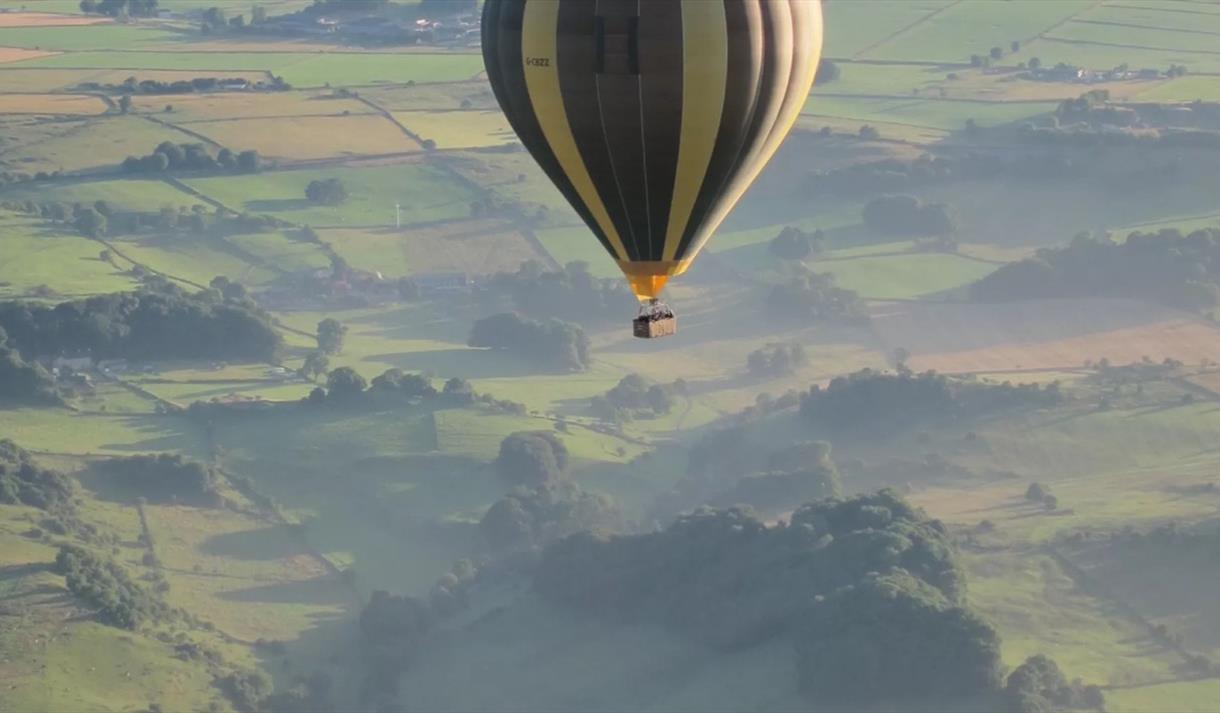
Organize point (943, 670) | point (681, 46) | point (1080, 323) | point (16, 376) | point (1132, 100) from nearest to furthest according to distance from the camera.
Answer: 1. point (681, 46)
2. point (943, 670)
3. point (16, 376)
4. point (1080, 323)
5. point (1132, 100)

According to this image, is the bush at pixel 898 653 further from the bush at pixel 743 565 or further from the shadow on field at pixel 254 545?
the shadow on field at pixel 254 545

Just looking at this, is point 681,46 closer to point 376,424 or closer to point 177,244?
point 376,424

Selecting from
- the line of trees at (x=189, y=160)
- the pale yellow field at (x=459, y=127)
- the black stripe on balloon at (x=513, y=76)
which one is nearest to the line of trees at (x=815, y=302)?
the pale yellow field at (x=459, y=127)

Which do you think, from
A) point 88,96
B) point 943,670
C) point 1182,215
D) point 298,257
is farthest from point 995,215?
point 943,670

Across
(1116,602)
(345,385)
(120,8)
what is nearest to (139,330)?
(345,385)

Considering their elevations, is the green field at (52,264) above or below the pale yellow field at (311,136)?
below

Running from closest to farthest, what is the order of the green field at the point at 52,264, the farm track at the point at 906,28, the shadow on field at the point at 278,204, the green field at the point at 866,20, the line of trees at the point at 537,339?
1. the line of trees at the point at 537,339
2. the green field at the point at 52,264
3. the shadow on field at the point at 278,204
4. the farm track at the point at 906,28
5. the green field at the point at 866,20

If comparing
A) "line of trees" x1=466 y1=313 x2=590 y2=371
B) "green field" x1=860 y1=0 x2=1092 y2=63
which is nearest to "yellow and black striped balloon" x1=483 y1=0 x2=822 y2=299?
"line of trees" x1=466 y1=313 x2=590 y2=371

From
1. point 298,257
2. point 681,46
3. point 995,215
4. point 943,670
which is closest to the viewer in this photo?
point 681,46
